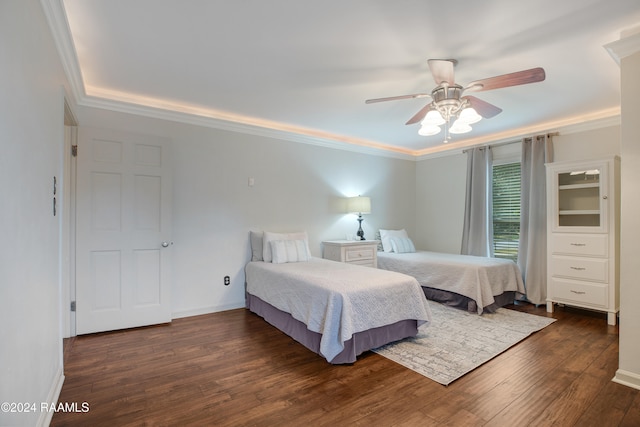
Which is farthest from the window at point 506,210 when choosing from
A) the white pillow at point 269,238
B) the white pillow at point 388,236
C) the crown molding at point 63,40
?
the crown molding at point 63,40

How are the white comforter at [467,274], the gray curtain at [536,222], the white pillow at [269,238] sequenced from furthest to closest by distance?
the gray curtain at [536,222] → the white pillow at [269,238] → the white comforter at [467,274]

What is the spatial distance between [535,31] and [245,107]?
2770mm

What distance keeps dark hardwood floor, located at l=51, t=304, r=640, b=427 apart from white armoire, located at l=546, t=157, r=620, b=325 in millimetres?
722

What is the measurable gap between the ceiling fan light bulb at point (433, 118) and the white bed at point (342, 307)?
1413 millimetres

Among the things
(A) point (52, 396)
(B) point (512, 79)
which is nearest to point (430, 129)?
(B) point (512, 79)

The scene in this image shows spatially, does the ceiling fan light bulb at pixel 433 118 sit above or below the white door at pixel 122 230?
above

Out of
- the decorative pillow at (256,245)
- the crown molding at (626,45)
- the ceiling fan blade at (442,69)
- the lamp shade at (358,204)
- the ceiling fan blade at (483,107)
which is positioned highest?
the crown molding at (626,45)

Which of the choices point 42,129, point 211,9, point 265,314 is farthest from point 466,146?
point 42,129

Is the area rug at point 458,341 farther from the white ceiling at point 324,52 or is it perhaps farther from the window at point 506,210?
the white ceiling at point 324,52

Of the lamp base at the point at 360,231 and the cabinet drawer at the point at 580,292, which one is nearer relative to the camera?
the cabinet drawer at the point at 580,292

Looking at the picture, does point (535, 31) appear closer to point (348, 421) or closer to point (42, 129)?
point (348, 421)

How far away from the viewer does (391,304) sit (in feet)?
9.03

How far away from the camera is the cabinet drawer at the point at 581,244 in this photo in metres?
3.52

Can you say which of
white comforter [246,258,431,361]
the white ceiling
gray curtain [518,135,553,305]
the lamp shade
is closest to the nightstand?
the lamp shade
